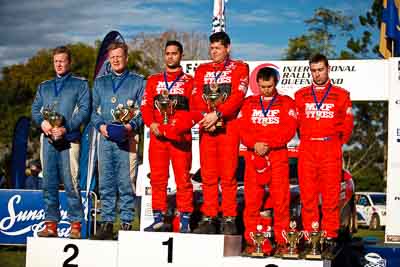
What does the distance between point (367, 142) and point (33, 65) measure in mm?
14889

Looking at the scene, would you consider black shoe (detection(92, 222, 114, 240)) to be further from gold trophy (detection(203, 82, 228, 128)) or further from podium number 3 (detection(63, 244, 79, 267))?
gold trophy (detection(203, 82, 228, 128))

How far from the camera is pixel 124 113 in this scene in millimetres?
7387

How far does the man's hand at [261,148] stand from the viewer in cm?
685

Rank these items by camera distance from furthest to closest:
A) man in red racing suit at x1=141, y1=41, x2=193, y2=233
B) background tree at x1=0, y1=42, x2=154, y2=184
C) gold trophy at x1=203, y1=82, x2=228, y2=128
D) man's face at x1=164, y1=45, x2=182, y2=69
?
background tree at x1=0, y1=42, x2=154, y2=184, man's face at x1=164, y1=45, x2=182, y2=69, man in red racing suit at x1=141, y1=41, x2=193, y2=233, gold trophy at x1=203, y1=82, x2=228, y2=128

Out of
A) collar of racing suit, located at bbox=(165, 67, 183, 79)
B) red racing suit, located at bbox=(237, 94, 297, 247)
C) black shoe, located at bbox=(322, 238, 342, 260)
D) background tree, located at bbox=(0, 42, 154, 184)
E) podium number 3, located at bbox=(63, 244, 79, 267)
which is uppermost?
background tree, located at bbox=(0, 42, 154, 184)

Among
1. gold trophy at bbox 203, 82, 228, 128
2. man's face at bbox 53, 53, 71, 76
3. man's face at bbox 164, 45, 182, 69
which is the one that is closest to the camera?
gold trophy at bbox 203, 82, 228, 128

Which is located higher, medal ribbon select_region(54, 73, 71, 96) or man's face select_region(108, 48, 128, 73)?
man's face select_region(108, 48, 128, 73)

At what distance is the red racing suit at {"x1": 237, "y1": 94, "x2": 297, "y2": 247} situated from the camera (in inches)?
273

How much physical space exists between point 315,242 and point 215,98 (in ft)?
4.92

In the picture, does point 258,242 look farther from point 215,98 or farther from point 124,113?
point 124,113

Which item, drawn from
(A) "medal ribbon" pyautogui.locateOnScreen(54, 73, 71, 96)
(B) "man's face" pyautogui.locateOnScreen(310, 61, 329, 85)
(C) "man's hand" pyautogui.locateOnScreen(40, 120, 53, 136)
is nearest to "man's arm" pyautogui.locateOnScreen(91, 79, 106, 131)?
(A) "medal ribbon" pyautogui.locateOnScreen(54, 73, 71, 96)

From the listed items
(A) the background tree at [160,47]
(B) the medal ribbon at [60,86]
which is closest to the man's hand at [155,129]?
(B) the medal ribbon at [60,86]

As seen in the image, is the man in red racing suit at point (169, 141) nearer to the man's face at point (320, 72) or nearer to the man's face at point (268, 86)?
the man's face at point (268, 86)

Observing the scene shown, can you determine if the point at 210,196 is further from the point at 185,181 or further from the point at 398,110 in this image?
the point at 398,110
